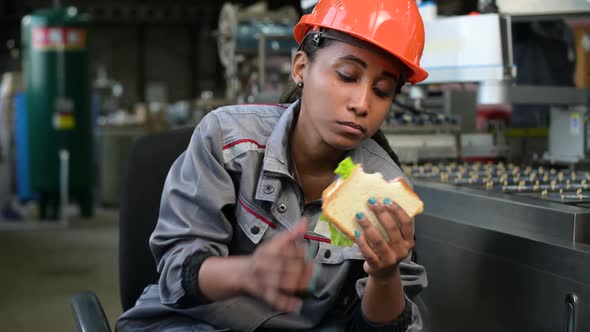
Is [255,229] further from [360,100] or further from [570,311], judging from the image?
[570,311]

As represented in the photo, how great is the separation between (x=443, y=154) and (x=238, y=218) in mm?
1227

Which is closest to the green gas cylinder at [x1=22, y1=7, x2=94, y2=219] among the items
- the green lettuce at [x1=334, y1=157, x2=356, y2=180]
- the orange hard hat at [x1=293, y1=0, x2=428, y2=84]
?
the orange hard hat at [x1=293, y1=0, x2=428, y2=84]

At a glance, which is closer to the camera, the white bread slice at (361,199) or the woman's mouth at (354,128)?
the white bread slice at (361,199)

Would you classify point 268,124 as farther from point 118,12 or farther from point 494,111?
point 118,12

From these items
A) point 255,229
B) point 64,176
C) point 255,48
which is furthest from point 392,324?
point 64,176

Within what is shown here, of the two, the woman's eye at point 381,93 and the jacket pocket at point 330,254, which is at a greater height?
the woman's eye at point 381,93

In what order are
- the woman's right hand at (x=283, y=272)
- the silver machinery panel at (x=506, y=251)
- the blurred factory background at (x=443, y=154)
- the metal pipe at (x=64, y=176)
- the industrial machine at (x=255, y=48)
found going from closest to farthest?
the woman's right hand at (x=283, y=272) < the silver machinery panel at (x=506, y=251) < the blurred factory background at (x=443, y=154) < the industrial machine at (x=255, y=48) < the metal pipe at (x=64, y=176)

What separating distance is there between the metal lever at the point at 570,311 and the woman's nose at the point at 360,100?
1.50 ft

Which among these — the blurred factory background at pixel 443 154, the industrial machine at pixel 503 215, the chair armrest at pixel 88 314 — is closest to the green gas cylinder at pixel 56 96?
the blurred factory background at pixel 443 154

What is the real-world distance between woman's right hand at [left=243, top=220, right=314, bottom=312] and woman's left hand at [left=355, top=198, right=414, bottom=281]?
5.2 inches

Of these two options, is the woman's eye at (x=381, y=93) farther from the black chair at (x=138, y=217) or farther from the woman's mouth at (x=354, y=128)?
the black chair at (x=138, y=217)

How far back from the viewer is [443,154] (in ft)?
7.48

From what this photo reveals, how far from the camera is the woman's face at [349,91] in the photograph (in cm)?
112

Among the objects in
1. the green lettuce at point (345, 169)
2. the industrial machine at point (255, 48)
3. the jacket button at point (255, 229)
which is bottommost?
the jacket button at point (255, 229)
